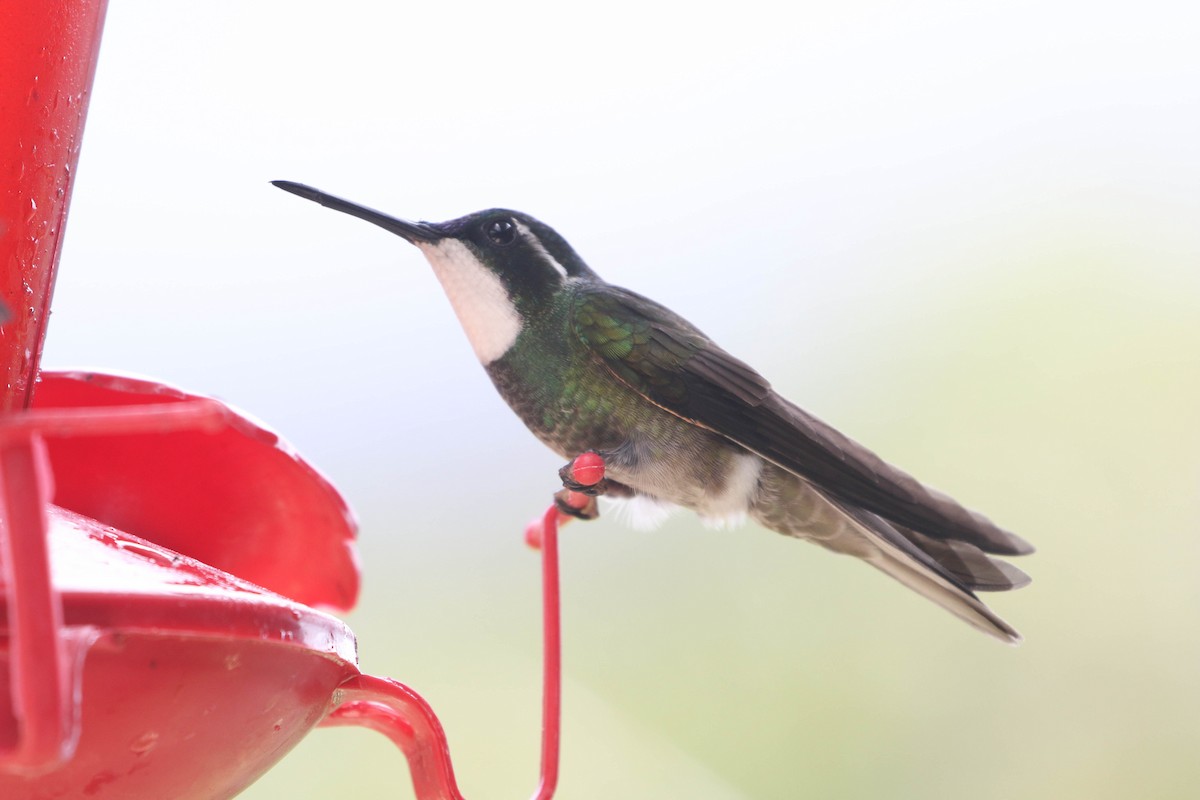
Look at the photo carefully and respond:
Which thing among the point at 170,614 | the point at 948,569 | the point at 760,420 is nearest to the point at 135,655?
the point at 170,614

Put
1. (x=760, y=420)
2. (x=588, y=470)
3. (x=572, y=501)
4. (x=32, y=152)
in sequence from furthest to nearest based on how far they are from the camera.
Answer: (x=760, y=420)
(x=572, y=501)
(x=588, y=470)
(x=32, y=152)

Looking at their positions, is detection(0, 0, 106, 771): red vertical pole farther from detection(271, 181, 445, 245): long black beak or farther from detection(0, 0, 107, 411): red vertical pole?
detection(271, 181, 445, 245): long black beak

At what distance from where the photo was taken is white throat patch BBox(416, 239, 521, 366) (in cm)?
199

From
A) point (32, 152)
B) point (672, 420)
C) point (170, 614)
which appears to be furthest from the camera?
point (672, 420)

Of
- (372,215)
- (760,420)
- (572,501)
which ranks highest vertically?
(372,215)

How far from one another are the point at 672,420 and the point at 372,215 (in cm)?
59

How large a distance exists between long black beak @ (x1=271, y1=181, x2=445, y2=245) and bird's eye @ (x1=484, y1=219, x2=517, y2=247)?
0.28ft

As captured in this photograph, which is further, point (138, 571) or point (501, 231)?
point (501, 231)

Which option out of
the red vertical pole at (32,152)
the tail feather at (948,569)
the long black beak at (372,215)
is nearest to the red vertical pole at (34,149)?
the red vertical pole at (32,152)

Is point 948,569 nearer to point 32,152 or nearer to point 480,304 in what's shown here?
point 480,304

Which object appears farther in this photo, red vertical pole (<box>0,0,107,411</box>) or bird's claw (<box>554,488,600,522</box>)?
bird's claw (<box>554,488,600,522</box>)

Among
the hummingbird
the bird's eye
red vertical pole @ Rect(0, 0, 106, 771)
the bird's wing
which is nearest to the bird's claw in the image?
the hummingbird

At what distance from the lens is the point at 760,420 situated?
6.15 feet

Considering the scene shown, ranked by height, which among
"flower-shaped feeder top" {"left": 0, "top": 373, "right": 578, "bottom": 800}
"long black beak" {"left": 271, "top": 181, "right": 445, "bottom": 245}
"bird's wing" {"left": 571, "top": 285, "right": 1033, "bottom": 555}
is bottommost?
"flower-shaped feeder top" {"left": 0, "top": 373, "right": 578, "bottom": 800}
